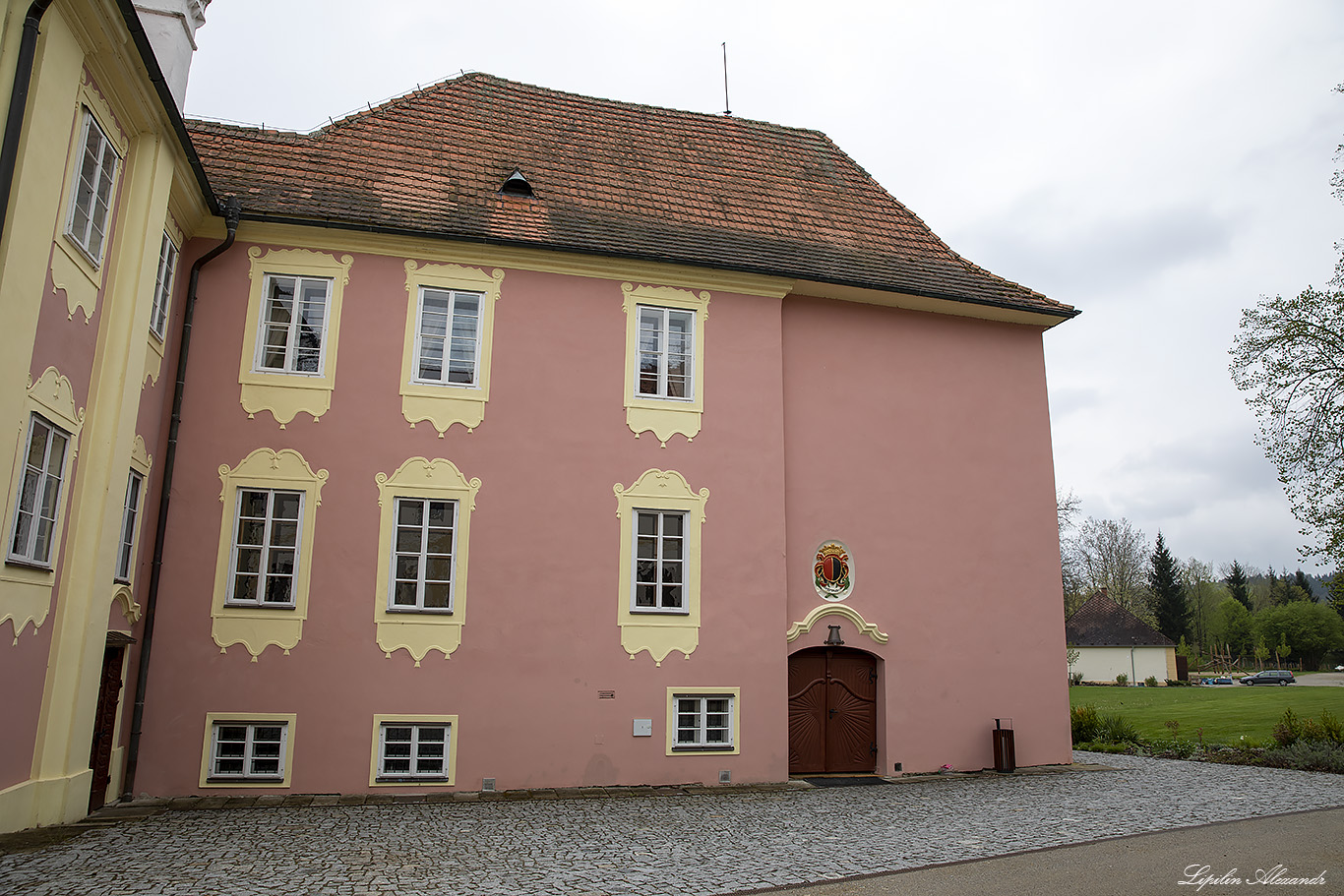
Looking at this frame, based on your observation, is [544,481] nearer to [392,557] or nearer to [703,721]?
[392,557]

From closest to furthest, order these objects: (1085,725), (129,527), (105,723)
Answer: (105,723), (129,527), (1085,725)

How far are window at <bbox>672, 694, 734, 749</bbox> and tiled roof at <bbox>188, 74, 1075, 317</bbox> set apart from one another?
21.7ft

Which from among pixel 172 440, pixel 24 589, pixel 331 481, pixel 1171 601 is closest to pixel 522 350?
pixel 331 481

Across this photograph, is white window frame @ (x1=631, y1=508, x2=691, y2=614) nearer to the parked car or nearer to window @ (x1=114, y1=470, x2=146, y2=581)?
window @ (x1=114, y1=470, x2=146, y2=581)

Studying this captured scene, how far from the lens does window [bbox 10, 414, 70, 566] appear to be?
27.6 feet

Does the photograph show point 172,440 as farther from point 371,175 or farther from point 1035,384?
point 1035,384

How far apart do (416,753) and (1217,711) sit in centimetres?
2676

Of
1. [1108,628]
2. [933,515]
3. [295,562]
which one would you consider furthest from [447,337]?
[1108,628]

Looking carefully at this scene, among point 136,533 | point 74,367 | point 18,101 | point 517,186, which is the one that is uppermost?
point 517,186

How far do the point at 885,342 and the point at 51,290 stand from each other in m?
11.9

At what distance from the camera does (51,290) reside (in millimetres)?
8617

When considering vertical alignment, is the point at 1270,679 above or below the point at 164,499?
below

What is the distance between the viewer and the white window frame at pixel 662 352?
46.3ft

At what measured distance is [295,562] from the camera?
1239cm
